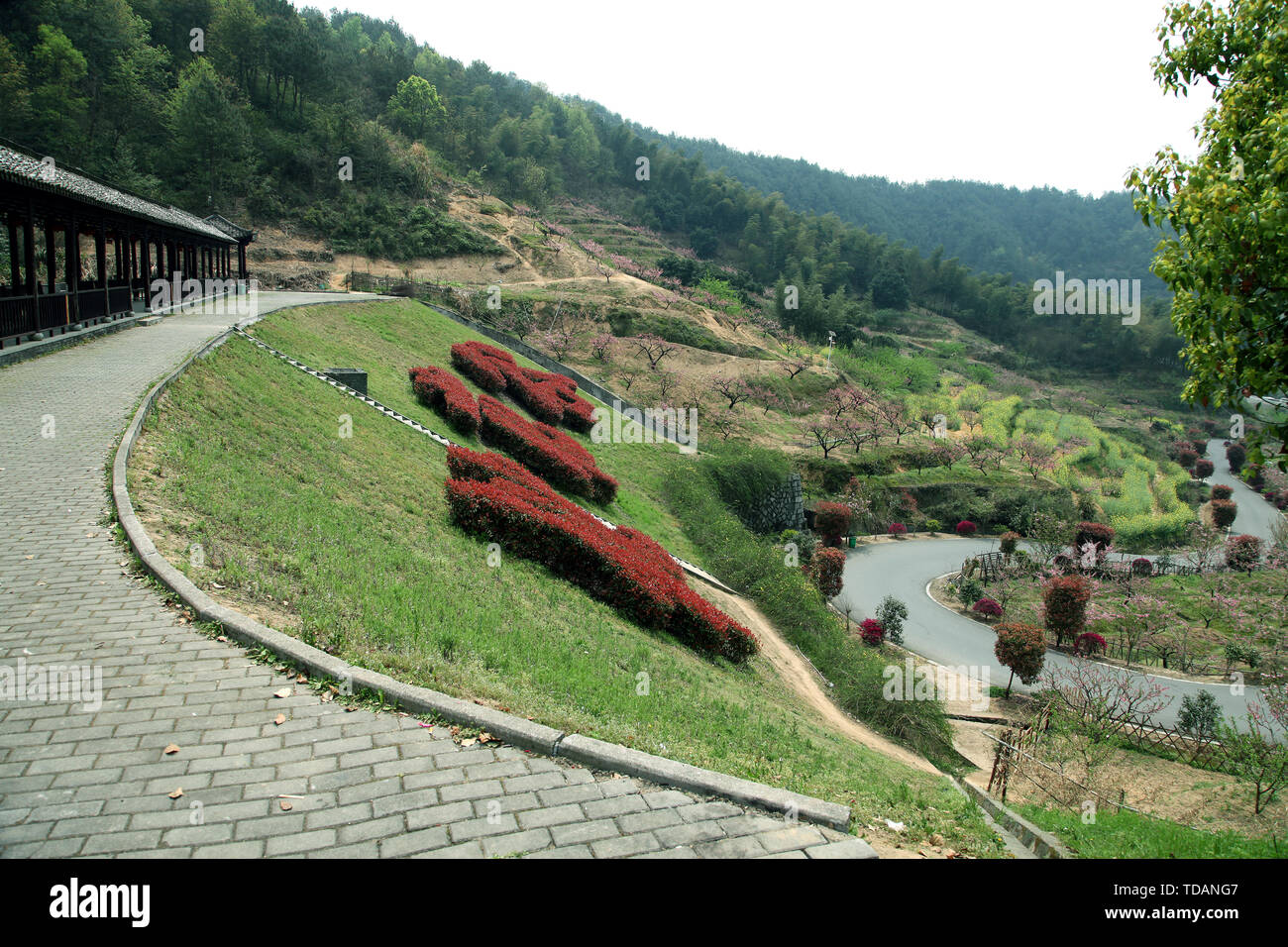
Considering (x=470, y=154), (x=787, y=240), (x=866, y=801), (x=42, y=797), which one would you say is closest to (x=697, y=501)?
(x=866, y=801)

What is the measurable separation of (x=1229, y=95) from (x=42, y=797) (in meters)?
10.3

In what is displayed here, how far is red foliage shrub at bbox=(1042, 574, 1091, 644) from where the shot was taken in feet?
66.4

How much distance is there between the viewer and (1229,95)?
6.10 m

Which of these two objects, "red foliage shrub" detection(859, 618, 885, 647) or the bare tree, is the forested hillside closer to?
the bare tree

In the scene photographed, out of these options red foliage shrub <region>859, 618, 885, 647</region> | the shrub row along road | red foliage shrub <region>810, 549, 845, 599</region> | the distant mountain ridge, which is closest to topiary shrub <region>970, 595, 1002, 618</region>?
the shrub row along road

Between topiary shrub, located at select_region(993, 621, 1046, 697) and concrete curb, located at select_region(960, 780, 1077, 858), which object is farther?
topiary shrub, located at select_region(993, 621, 1046, 697)

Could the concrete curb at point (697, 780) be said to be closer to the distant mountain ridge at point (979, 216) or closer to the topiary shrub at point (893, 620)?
the topiary shrub at point (893, 620)

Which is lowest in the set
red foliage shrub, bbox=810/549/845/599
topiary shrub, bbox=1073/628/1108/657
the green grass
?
topiary shrub, bbox=1073/628/1108/657

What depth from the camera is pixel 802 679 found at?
46.6ft

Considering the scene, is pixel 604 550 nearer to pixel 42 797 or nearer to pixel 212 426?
pixel 212 426

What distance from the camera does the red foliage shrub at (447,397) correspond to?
18.2m

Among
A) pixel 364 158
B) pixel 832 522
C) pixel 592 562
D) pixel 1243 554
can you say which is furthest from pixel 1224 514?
pixel 364 158

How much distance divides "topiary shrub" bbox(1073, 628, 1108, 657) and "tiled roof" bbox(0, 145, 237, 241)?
1125 inches
